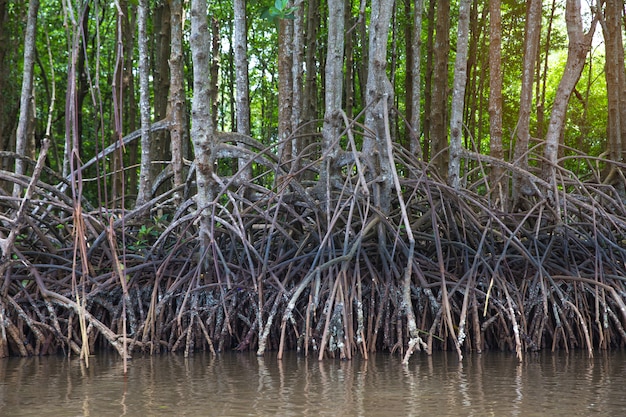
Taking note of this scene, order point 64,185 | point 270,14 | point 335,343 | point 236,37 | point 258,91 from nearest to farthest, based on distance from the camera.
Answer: point 270,14 → point 335,343 → point 64,185 → point 236,37 → point 258,91

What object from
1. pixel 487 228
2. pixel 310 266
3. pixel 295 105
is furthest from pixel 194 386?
pixel 295 105

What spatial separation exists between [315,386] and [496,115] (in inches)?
165

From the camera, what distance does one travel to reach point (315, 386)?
4918mm

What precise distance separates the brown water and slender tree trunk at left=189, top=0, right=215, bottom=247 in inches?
50.9

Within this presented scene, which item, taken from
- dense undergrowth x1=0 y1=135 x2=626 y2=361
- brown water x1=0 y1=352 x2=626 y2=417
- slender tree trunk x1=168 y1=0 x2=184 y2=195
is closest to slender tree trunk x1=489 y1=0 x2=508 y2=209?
dense undergrowth x1=0 y1=135 x2=626 y2=361

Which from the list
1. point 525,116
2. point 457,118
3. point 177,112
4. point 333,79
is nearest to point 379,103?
point 333,79

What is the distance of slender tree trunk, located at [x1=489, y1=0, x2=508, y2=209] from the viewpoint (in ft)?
26.1

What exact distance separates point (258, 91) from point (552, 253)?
16.6 meters

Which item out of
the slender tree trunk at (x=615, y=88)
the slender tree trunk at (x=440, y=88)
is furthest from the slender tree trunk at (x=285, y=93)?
the slender tree trunk at (x=615, y=88)

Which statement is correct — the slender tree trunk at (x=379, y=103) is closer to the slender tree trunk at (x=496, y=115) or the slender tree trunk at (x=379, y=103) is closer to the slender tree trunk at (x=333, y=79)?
the slender tree trunk at (x=333, y=79)

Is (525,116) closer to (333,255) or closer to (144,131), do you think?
(333,255)

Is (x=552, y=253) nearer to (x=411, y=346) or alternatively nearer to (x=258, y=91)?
(x=411, y=346)

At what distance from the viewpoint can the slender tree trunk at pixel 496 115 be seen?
796 centimetres

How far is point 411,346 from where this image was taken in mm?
5582
